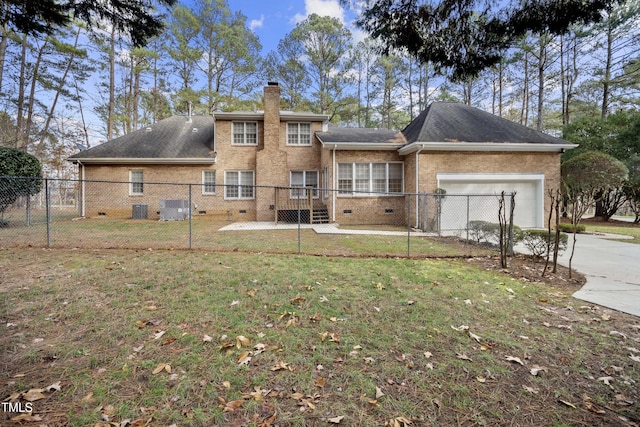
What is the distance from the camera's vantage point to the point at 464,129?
13828 millimetres

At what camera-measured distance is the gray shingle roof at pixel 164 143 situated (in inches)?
613

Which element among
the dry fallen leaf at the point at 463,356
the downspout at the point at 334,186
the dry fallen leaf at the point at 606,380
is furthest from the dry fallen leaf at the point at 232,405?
the downspout at the point at 334,186

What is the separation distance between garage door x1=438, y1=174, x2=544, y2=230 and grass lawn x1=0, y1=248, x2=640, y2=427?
8.31 m

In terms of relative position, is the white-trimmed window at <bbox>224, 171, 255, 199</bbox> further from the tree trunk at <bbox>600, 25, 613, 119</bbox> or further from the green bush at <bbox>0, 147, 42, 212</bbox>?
the tree trunk at <bbox>600, 25, 613, 119</bbox>

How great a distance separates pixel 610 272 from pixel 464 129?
951 centimetres

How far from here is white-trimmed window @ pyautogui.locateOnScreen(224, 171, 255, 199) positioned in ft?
52.6

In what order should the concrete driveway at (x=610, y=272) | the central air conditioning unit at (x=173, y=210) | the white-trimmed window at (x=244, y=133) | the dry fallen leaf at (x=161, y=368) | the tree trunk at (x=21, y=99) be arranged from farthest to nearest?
the tree trunk at (x=21, y=99) < the white-trimmed window at (x=244, y=133) < the central air conditioning unit at (x=173, y=210) < the concrete driveway at (x=610, y=272) < the dry fallen leaf at (x=161, y=368)

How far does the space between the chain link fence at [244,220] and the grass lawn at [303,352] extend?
2931 mm

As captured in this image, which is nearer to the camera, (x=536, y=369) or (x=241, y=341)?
(x=536, y=369)

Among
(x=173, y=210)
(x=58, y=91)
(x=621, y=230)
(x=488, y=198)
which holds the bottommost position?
(x=621, y=230)

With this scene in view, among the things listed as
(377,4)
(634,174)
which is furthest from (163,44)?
(634,174)

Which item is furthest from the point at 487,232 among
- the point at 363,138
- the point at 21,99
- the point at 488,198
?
the point at 21,99

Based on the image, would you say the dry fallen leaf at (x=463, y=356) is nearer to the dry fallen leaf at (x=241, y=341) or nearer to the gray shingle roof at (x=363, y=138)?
the dry fallen leaf at (x=241, y=341)

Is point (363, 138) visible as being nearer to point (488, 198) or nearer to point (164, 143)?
point (488, 198)
